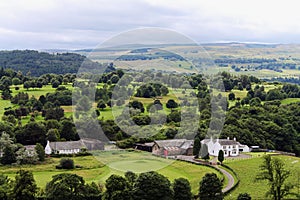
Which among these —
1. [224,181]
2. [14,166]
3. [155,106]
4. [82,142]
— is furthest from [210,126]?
[14,166]

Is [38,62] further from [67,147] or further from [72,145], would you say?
[67,147]

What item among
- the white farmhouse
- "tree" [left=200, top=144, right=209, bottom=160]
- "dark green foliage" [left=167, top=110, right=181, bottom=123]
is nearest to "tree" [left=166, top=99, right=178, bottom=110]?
"dark green foliage" [left=167, top=110, right=181, bottom=123]

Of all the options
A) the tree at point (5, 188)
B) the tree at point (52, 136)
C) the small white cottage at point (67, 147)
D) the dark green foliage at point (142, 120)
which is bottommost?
the small white cottage at point (67, 147)

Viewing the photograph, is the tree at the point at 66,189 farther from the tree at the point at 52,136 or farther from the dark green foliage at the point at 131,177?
the tree at the point at 52,136

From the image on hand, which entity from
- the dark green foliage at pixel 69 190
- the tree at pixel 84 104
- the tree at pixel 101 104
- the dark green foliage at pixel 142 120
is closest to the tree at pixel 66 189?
the dark green foliage at pixel 69 190

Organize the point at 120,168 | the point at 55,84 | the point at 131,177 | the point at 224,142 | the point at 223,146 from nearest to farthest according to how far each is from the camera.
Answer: the point at 131,177, the point at 120,168, the point at 223,146, the point at 224,142, the point at 55,84

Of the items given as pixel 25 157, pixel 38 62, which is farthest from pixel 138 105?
pixel 38 62

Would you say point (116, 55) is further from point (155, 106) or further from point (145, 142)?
point (155, 106)
